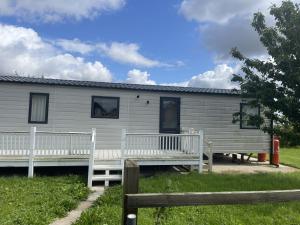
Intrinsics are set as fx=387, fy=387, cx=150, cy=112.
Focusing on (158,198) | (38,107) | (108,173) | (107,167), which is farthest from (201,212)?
(38,107)

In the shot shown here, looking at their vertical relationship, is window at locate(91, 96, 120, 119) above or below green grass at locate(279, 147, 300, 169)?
above

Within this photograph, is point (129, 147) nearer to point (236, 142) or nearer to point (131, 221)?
point (236, 142)

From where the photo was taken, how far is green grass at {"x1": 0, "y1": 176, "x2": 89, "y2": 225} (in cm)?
689

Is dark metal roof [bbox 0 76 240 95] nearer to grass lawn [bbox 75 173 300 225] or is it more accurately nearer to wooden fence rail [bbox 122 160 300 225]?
grass lawn [bbox 75 173 300 225]

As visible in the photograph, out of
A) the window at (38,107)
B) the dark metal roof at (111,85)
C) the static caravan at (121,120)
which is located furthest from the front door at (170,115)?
the window at (38,107)

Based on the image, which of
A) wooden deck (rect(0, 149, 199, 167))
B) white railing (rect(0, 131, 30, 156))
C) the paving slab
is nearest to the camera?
the paving slab

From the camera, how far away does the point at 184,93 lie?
15344mm

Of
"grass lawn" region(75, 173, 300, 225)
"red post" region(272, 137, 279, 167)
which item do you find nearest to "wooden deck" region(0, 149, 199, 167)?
"grass lawn" region(75, 173, 300, 225)

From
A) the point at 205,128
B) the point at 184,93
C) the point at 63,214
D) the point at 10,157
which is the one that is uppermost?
the point at 184,93

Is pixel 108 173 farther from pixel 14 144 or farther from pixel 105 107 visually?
pixel 105 107

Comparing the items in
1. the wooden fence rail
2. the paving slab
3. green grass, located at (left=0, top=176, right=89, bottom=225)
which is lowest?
the paving slab

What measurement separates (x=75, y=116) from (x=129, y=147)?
3102 millimetres

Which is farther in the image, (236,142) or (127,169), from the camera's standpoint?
(236,142)

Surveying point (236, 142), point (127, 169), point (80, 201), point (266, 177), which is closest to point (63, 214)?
point (80, 201)
